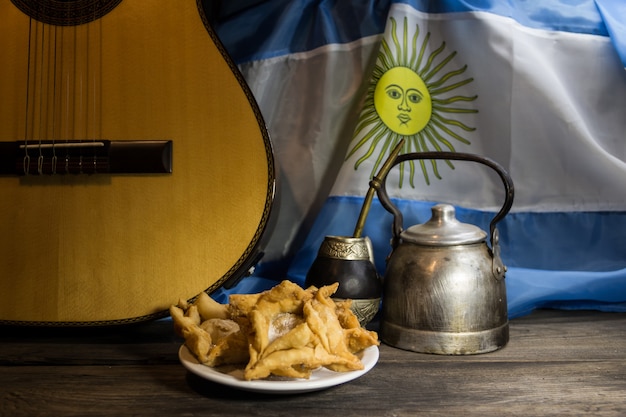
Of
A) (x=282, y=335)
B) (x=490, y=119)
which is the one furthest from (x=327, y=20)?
(x=282, y=335)

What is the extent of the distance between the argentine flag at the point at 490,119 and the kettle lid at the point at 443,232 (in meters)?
0.29

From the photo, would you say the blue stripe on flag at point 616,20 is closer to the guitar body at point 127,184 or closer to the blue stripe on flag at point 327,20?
the blue stripe on flag at point 327,20

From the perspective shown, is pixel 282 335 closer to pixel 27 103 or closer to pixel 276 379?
pixel 276 379

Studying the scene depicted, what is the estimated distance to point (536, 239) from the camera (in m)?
1.36

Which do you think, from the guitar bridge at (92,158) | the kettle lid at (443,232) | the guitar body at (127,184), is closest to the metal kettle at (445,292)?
the kettle lid at (443,232)

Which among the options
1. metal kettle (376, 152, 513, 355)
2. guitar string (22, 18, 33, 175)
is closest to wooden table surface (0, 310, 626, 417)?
metal kettle (376, 152, 513, 355)

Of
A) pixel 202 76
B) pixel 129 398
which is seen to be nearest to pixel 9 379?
pixel 129 398

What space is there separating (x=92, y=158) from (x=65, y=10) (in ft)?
0.97

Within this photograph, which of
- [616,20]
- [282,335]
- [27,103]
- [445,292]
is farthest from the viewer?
[616,20]

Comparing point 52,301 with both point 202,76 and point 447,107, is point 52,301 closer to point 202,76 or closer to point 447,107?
point 202,76

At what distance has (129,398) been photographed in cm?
78

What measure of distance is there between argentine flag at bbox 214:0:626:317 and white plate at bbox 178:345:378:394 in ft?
1.72

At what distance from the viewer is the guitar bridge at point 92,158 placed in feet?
3.46

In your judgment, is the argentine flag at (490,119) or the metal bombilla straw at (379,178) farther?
the argentine flag at (490,119)
